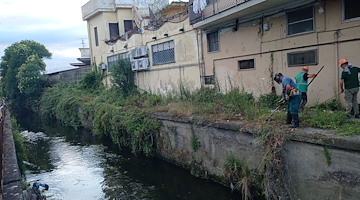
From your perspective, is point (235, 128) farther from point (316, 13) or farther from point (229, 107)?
point (316, 13)

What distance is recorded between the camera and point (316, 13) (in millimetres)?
9508

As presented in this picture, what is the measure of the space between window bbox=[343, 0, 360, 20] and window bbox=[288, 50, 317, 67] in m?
1.44

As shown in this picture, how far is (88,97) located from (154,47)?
26.1 feet

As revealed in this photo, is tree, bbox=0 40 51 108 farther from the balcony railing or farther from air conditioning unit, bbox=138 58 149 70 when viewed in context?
the balcony railing

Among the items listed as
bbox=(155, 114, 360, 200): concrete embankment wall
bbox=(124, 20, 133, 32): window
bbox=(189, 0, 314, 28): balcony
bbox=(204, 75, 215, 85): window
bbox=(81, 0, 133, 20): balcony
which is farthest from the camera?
bbox=(124, 20, 133, 32): window

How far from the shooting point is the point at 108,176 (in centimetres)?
1159

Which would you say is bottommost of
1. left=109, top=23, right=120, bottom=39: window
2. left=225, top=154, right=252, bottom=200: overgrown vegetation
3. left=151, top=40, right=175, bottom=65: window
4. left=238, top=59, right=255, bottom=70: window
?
left=225, top=154, right=252, bottom=200: overgrown vegetation

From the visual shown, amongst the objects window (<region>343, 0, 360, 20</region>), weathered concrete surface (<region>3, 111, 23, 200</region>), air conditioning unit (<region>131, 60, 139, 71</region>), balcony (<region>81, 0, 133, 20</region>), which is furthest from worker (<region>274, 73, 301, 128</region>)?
balcony (<region>81, 0, 133, 20</region>)

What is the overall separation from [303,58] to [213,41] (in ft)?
15.8

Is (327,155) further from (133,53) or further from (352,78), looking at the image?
(133,53)

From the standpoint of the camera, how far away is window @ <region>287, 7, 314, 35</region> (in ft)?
32.0

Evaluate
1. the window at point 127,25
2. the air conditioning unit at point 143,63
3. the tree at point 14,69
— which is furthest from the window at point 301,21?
the tree at point 14,69

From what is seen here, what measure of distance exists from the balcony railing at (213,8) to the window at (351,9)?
124 inches

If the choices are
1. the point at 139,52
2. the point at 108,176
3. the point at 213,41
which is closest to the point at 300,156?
the point at 108,176
